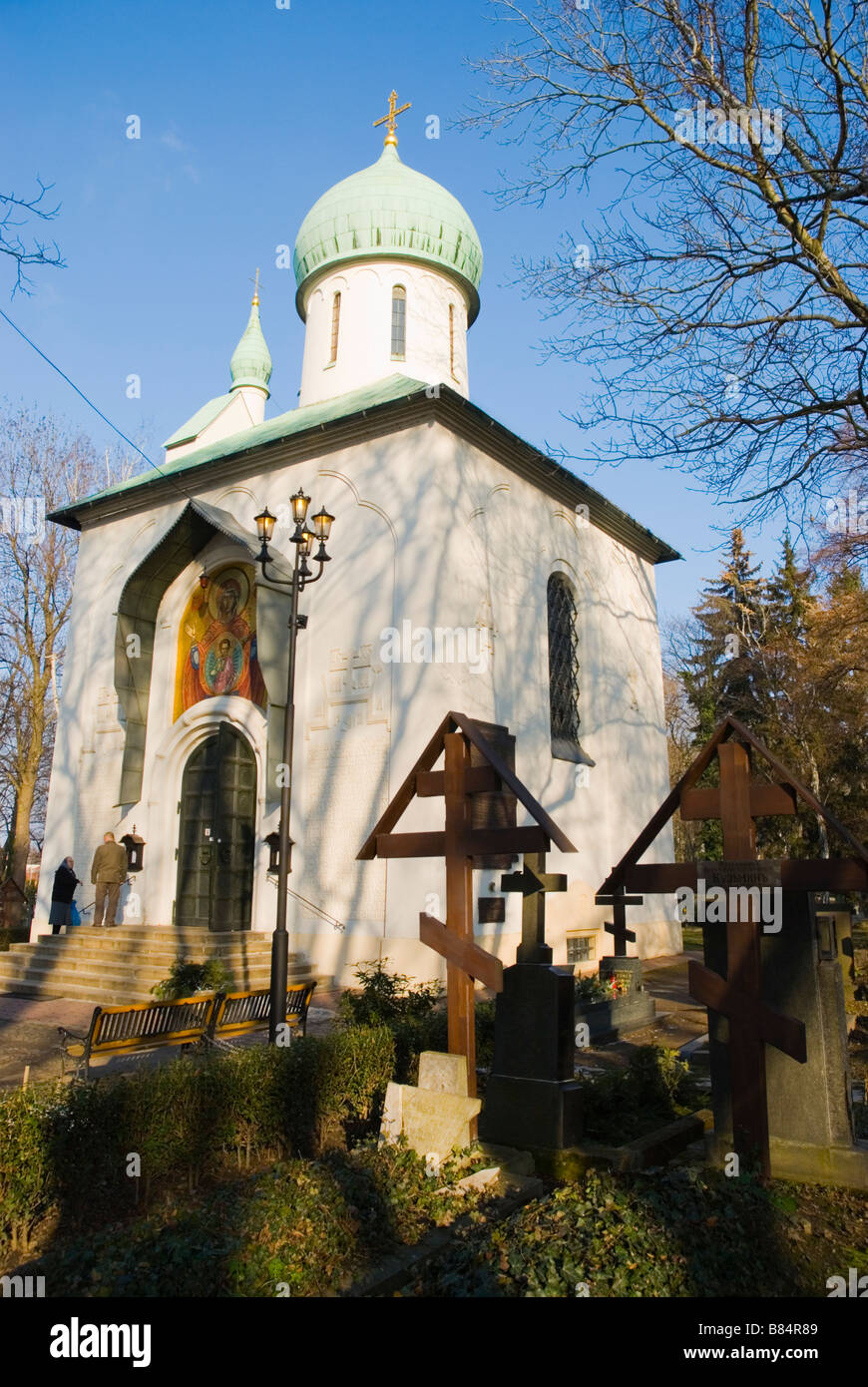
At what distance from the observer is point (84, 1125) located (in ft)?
15.6

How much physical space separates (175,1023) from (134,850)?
29.2ft

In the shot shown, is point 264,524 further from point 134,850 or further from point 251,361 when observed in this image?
point 251,361

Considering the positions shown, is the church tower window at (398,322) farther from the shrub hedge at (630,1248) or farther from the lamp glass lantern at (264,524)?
the shrub hedge at (630,1248)

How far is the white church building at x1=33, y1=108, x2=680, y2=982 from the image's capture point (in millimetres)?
13477

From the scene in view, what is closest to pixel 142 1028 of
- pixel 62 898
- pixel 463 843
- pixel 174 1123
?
pixel 174 1123

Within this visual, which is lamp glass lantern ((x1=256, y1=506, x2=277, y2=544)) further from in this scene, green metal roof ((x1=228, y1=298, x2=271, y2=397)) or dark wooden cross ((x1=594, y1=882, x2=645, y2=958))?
green metal roof ((x1=228, y1=298, x2=271, y2=397))

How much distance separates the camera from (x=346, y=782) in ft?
44.3

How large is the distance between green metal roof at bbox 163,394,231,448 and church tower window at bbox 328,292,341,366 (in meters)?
4.20

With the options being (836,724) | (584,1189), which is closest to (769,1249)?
(584,1189)

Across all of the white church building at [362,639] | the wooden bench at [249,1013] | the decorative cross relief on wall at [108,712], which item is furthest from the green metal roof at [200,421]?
the wooden bench at [249,1013]

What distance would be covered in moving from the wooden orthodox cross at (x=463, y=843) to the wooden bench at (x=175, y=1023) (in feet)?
7.65

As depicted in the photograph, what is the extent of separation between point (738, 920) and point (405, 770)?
8.49 m

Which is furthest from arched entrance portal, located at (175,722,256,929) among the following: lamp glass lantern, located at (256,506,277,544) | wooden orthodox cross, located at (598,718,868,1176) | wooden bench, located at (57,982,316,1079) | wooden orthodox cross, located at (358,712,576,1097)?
wooden orthodox cross, located at (598,718,868,1176)
